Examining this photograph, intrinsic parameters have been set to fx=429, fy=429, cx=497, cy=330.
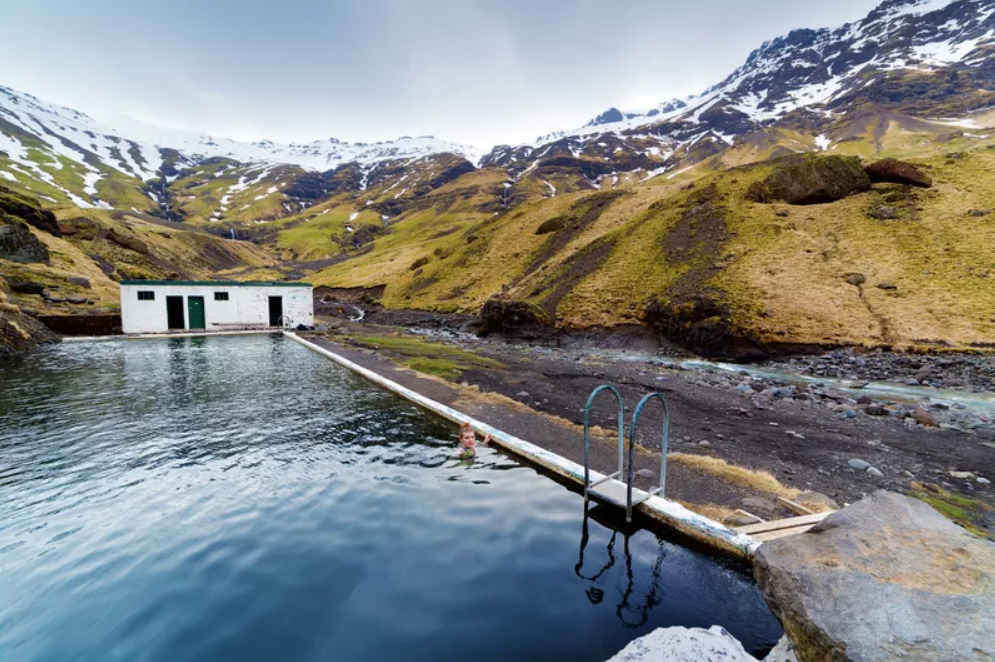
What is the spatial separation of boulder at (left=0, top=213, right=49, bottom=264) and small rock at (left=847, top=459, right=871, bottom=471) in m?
70.8

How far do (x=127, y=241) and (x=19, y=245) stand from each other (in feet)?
141

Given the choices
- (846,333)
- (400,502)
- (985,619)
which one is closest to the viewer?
(985,619)

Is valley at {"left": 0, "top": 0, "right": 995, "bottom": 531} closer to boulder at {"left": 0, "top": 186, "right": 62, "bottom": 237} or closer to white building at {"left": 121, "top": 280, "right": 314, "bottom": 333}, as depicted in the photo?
boulder at {"left": 0, "top": 186, "right": 62, "bottom": 237}

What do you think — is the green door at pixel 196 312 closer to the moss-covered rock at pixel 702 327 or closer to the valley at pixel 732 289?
the valley at pixel 732 289

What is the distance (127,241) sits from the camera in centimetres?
8362

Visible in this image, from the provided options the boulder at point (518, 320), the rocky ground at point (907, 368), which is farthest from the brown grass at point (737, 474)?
the boulder at point (518, 320)

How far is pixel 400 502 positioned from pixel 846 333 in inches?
1307

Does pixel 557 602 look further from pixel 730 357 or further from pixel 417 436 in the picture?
pixel 730 357

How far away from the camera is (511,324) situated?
4566cm

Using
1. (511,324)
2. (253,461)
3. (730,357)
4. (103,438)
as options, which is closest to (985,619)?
(253,461)

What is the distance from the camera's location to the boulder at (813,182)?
46.6 meters

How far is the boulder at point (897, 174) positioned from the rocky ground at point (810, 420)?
97.7ft

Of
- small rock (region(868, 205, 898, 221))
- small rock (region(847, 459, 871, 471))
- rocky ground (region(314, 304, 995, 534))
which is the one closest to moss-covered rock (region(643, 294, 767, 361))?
rocky ground (region(314, 304, 995, 534))

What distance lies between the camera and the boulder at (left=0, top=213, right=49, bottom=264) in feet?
150
